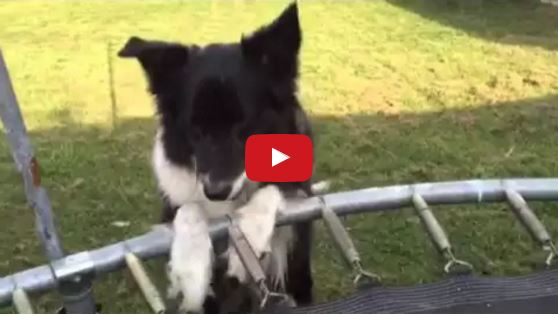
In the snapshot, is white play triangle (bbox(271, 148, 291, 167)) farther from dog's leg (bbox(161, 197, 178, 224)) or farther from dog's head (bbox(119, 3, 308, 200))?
dog's leg (bbox(161, 197, 178, 224))

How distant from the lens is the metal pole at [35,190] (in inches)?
70.6

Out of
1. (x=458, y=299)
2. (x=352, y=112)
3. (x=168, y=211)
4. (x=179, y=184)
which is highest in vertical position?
(x=458, y=299)

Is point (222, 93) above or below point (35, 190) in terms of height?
below

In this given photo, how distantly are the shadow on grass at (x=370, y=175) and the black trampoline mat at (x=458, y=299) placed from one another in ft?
5.18

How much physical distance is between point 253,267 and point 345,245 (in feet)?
0.74

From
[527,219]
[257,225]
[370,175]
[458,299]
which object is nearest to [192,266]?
[257,225]

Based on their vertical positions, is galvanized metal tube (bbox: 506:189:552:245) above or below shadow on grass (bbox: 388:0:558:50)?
above

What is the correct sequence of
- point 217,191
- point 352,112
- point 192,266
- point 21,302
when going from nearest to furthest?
point 21,302 → point 192,266 → point 217,191 → point 352,112

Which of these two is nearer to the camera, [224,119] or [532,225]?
[532,225]

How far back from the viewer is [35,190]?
190 centimetres

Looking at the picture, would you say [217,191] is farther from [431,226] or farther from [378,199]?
[431,226]

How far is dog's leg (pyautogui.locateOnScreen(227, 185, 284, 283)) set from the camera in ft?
7.86

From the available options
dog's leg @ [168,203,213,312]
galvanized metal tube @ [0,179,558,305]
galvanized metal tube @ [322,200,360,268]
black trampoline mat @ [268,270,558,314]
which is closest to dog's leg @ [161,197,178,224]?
dog's leg @ [168,203,213,312]

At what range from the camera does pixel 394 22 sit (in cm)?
862
